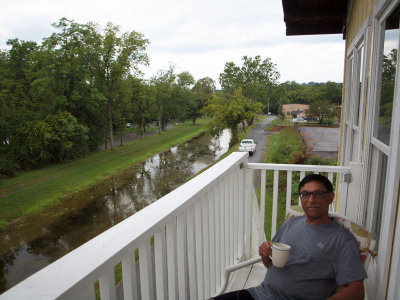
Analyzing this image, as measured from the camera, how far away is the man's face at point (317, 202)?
4.69 ft

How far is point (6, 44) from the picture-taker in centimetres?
2308

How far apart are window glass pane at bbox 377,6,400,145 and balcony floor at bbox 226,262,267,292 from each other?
1.28 metres

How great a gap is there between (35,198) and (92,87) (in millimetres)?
11263

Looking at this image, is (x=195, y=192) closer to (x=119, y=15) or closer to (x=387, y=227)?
(x=387, y=227)

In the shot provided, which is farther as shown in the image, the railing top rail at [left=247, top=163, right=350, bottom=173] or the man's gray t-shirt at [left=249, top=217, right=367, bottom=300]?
the railing top rail at [left=247, top=163, right=350, bottom=173]

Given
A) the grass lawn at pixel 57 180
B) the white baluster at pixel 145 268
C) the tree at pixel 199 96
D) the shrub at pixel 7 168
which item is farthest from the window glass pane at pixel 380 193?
the tree at pixel 199 96

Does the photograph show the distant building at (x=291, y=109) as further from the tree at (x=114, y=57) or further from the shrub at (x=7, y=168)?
the shrub at (x=7, y=168)

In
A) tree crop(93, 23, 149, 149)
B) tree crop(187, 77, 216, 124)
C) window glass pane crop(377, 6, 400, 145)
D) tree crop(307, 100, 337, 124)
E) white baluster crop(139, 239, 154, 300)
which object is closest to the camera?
white baluster crop(139, 239, 154, 300)

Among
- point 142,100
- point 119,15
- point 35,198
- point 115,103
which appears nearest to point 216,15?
point 119,15

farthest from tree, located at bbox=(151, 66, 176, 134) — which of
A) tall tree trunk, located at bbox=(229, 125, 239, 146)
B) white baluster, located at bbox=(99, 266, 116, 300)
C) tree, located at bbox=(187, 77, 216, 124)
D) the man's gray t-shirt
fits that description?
white baluster, located at bbox=(99, 266, 116, 300)

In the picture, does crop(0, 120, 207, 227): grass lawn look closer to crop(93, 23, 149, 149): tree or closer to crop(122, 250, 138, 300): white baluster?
crop(93, 23, 149, 149): tree

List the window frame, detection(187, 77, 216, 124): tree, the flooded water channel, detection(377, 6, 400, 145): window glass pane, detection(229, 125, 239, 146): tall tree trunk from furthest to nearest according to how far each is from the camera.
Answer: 1. detection(187, 77, 216, 124): tree
2. detection(229, 125, 239, 146): tall tree trunk
3. the flooded water channel
4. detection(377, 6, 400, 145): window glass pane
5. the window frame

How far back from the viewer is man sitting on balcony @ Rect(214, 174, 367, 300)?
1.25m

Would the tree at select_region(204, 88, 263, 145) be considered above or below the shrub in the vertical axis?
above
